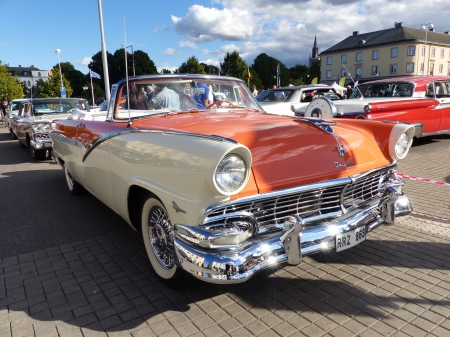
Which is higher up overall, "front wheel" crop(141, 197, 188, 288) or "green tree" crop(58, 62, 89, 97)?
"green tree" crop(58, 62, 89, 97)

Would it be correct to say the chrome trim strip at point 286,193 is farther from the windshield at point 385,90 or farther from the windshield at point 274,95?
the windshield at point 274,95

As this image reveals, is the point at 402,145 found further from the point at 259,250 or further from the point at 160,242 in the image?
the point at 160,242

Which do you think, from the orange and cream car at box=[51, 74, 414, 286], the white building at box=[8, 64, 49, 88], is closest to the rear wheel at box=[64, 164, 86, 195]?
the orange and cream car at box=[51, 74, 414, 286]

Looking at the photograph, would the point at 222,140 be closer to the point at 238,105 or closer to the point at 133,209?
the point at 133,209

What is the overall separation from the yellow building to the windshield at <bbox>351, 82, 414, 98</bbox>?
46484 millimetres

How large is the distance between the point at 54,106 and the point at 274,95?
630cm

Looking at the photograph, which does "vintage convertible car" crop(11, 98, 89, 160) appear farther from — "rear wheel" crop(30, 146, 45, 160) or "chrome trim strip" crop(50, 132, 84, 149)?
"chrome trim strip" crop(50, 132, 84, 149)

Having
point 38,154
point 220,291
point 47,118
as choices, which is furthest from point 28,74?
point 220,291

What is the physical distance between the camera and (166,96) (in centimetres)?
381

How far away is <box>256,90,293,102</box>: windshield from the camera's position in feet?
34.8

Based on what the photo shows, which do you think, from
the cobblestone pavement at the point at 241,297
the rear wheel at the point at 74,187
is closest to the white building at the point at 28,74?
the rear wheel at the point at 74,187

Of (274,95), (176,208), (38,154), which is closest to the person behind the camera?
(176,208)

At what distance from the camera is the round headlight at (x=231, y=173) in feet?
7.24

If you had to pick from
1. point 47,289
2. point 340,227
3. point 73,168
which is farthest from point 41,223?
point 340,227
